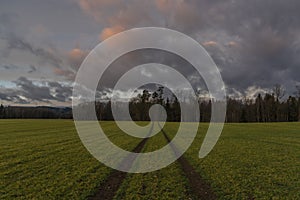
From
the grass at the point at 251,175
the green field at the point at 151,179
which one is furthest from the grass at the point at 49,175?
the grass at the point at 251,175

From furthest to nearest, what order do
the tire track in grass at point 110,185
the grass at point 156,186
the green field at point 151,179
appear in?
the green field at point 151,179, the grass at point 156,186, the tire track in grass at point 110,185

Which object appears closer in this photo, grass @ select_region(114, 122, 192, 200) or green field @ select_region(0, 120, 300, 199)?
grass @ select_region(114, 122, 192, 200)

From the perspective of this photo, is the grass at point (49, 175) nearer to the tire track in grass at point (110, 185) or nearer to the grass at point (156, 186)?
the tire track in grass at point (110, 185)

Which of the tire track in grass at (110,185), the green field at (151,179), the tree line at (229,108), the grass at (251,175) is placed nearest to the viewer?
the tire track in grass at (110,185)

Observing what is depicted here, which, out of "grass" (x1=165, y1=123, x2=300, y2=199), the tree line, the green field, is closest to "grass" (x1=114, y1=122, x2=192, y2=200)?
the green field

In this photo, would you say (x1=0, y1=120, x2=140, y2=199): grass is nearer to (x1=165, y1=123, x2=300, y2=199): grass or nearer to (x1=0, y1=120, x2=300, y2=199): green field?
(x1=0, y1=120, x2=300, y2=199): green field

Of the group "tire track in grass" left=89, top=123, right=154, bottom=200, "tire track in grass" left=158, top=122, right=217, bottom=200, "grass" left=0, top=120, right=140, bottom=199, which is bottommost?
"grass" left=0, top=120, right=140, bottom=199

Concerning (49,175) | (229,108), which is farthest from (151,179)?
(229,108)

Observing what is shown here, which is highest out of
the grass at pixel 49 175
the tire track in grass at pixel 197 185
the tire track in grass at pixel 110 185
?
the tire track in grass at pixel 197 185

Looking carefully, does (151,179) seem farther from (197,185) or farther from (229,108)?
(229,108)

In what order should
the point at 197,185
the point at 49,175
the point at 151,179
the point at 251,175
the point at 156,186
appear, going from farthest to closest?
1. the point at 251,175
2. the point at 49,175
3. the point at 151,179
4. the point at 197,185
5. the point at 156,186

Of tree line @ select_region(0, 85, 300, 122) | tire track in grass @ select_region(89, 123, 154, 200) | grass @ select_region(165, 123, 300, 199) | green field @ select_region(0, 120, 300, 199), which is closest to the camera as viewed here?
tire track in grass @ select_region(89, 123, 154, 200)

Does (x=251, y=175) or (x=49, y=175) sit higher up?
(x=251, y=175)

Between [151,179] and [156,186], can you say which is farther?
[151,179]
